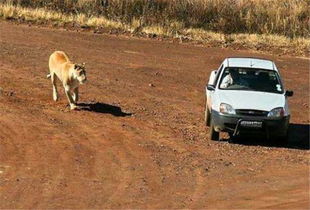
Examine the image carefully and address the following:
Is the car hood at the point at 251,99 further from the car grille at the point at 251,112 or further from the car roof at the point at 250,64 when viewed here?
the car roof at the point at 250,64

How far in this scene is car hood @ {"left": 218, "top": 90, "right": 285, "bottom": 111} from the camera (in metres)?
14.7

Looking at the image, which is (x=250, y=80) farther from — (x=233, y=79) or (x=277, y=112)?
(x=277, y=112)

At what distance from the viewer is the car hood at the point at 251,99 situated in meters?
14.7

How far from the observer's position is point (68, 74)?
16.7m

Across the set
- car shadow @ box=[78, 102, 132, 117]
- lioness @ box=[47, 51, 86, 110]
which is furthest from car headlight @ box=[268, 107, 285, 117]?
lioness @ box=[47, 51, 86, 110]

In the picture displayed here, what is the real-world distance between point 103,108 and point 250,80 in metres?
3.81

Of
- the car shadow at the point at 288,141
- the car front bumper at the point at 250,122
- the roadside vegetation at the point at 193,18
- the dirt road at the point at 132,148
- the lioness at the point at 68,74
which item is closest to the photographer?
the dirt road at the point at 132,148

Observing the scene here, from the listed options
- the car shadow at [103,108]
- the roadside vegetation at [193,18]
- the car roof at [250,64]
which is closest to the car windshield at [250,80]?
the car roof at [250,64]

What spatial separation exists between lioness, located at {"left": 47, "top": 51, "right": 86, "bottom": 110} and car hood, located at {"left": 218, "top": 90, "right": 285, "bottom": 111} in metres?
3.30

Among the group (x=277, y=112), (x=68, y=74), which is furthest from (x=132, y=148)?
(x=68, y=74)

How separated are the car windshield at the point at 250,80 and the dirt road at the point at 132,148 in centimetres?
114

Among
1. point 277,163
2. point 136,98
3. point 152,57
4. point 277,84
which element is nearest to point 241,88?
point 277,84

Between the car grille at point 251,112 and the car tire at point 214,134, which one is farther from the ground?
the car grille at point 251,112

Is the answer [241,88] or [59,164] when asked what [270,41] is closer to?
[241,88]
